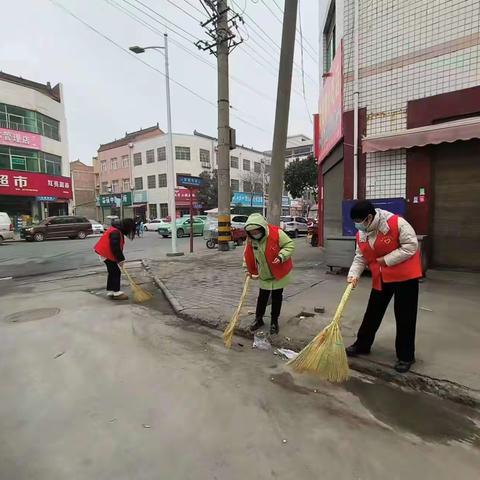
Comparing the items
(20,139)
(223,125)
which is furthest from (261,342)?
(20,139)

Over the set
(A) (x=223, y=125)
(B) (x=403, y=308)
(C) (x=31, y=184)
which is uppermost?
(A) (x=223, y=125)

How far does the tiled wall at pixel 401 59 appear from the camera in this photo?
6895 mm

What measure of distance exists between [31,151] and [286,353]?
106 ft

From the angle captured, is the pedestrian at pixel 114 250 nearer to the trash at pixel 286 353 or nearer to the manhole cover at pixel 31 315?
the manhole cover at pixel 31 315

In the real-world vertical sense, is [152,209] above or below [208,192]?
below

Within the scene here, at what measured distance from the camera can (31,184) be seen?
98.1ft

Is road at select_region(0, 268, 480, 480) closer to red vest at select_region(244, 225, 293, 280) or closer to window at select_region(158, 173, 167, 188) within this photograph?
red vest at select_region(244, 225, 293, 280)

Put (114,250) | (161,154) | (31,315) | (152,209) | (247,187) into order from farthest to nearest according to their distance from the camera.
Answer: (247,187) → (152,209) → (161,154) → (114,250) → (31,315)

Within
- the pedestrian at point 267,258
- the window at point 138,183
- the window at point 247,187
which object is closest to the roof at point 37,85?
the window at point 138,183

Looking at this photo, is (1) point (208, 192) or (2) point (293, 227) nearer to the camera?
(2) point (293, 227)

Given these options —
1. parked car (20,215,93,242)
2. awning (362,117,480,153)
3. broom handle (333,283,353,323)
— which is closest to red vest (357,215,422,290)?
broom handle (333,283,353,323)

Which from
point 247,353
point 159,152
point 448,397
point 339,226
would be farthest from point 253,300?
point 159,152

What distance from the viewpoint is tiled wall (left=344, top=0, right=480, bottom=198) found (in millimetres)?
6895

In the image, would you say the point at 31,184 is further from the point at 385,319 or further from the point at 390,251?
the point at 390,251
